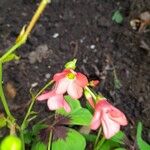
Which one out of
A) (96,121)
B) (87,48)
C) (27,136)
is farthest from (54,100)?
(87,48)

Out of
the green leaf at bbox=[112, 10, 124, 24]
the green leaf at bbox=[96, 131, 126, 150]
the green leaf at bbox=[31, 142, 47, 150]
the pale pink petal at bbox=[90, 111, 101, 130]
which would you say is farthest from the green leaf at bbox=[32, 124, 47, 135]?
the green leaf at bbox=[112, 10, 124, 24]

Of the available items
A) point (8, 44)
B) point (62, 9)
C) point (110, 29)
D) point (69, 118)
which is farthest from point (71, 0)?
point (69, 118)

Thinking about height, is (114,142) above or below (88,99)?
below

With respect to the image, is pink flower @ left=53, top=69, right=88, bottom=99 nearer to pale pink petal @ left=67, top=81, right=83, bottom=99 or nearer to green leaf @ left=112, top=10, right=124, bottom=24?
pale pink petal @ left=67, top=81, right=83, bottom=99

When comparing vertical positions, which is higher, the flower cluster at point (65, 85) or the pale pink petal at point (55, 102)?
the flower cluster at point (65, 85)

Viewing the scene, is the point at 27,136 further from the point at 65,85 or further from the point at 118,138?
the point at 65,85

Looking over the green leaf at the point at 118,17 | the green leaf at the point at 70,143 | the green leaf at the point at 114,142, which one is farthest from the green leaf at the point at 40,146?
the green leaf at the point at 118,17

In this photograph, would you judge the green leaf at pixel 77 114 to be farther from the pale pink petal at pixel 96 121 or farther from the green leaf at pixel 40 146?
the pale pink petal at pixel 96 121
